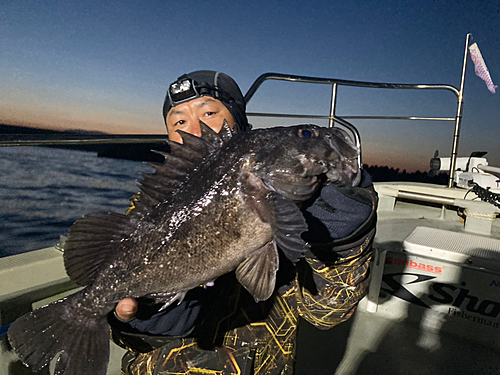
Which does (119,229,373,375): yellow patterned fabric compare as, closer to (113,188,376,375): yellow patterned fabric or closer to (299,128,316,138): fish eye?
(113,188,376,375): yellow patterned fabric

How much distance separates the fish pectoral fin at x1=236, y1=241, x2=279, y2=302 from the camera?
1237mm

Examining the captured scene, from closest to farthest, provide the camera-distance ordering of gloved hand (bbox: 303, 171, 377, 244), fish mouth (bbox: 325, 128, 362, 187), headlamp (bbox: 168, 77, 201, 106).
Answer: fish mouth (bbox: 325, 128, 362, 187), gloved hand (bbox: 303, 171, 377, 244), headlamp (bbox: 168, 77, 201, 106)

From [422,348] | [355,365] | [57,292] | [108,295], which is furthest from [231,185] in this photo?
[422,348]

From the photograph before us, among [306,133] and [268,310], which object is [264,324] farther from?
[306,133]

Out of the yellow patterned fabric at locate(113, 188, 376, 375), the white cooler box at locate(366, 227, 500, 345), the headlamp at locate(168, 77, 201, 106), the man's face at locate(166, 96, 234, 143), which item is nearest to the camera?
the yellow patterned fabric at locate(113, 188, 376, 375)

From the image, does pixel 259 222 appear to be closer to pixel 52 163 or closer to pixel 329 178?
pixel 329 178

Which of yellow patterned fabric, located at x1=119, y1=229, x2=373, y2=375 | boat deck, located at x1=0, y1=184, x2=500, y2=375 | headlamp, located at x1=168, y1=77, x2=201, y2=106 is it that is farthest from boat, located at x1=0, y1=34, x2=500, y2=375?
yellow patterned fabric, located at x1=119, y1=229, x2=373, y2=375

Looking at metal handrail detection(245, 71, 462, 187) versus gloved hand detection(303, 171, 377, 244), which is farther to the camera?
metal handrail detection(245, 71, 462, 187)

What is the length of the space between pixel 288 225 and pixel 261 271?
9.1 inches

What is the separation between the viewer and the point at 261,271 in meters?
1.25

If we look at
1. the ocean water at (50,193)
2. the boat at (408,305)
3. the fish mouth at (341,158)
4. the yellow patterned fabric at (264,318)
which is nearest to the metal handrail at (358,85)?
the boat at (408,305)

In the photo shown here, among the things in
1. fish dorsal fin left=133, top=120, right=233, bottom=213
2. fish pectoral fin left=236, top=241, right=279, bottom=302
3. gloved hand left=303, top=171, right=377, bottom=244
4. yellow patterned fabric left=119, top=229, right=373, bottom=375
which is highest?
fish dorsal fin left=133, top=120, right=233, bottom=213

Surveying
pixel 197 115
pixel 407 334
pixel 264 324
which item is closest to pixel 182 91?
pixel 197 115

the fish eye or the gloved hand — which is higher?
the fish eye
